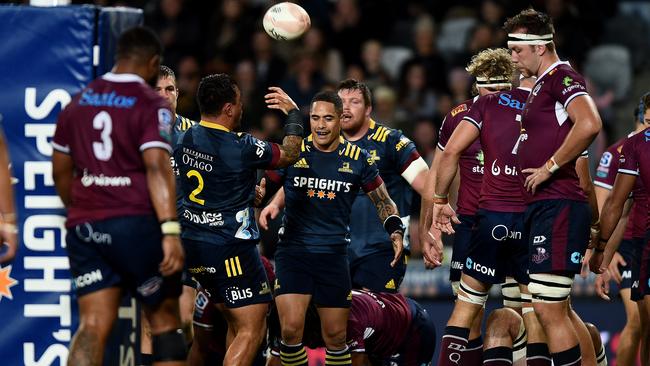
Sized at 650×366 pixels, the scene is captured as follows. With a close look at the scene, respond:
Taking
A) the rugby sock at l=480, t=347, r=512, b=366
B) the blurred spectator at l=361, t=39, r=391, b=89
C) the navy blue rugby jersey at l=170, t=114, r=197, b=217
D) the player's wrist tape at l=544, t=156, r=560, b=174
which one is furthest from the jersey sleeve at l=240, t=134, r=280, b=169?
the blurred spectator at l=361, t=39, r=391, b=89

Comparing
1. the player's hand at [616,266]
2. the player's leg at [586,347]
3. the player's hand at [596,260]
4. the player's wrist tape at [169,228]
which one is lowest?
the player's hand at [616,266]

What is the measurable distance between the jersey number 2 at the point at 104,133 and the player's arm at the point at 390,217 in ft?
10.2

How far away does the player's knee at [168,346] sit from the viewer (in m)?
6.75

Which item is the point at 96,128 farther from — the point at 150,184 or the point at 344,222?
the point at 344,222

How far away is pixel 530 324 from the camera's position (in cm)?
844

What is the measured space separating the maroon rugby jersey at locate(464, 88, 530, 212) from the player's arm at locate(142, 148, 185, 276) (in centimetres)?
274

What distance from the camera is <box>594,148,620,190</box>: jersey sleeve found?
10422 millimetres

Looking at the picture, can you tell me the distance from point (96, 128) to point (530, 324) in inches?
146

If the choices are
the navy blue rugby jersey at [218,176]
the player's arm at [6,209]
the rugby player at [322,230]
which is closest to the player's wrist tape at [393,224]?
the rugby player at [322,230]

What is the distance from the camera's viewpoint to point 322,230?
346 inches

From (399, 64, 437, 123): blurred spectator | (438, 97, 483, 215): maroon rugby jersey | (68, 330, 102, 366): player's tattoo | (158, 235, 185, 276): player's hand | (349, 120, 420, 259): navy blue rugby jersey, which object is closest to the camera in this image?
(158, 235, 185, 276): player's hand

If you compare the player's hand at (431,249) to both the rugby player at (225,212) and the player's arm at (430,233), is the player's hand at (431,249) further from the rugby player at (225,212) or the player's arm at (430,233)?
the rugby player at (225,212)

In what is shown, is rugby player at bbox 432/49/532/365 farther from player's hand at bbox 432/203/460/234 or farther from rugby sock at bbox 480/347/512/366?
rugby sock at bbox 480/347/512/366

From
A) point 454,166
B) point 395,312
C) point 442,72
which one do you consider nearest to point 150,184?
point 454,166
